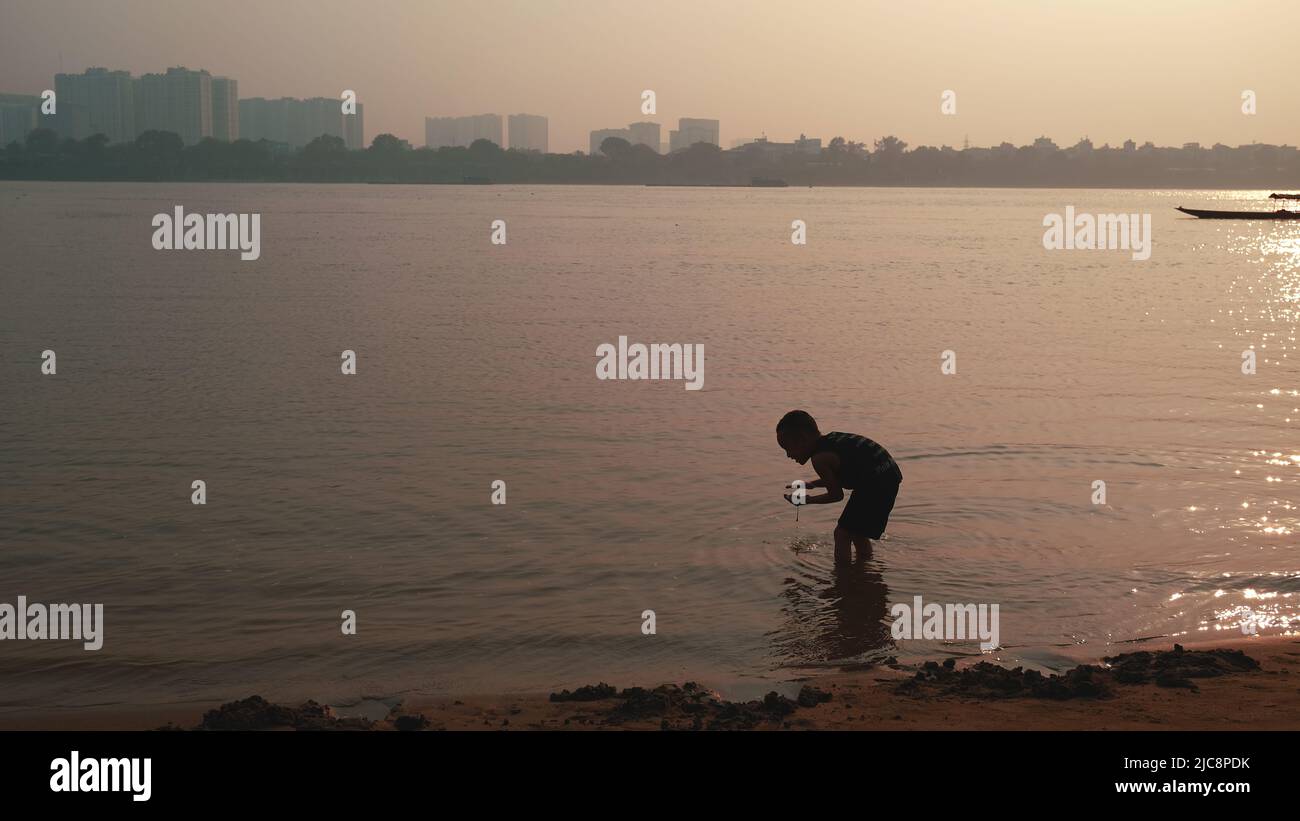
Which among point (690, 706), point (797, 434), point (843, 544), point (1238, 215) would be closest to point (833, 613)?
point (843, 544)

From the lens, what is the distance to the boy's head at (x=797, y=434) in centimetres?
1012

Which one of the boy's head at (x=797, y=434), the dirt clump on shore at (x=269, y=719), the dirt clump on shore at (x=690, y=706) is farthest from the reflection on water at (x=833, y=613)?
the dirt clump on shore at (x=269, y=719)

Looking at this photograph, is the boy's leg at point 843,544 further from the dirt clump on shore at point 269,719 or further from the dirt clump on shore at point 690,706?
the dirt clump on shore at point 269,719

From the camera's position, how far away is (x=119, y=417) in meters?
18.0

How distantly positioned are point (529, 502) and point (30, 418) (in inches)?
341

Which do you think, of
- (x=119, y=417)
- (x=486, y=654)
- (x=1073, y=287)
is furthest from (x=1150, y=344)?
(x=486, y=654)

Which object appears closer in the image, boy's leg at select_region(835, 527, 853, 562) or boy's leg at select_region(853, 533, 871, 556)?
boy's leg at select_region(835, 527, 853, 562)

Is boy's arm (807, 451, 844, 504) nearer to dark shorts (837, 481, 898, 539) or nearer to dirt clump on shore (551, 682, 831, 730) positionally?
dark shorts (837, 481, 898, 539)

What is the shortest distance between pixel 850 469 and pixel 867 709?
3495 mm

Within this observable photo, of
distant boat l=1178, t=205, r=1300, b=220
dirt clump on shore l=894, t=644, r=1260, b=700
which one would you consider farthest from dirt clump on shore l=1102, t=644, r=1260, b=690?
distant boat l=1178, t=205, r=1300, b=220

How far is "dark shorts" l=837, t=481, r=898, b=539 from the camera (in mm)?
10398
